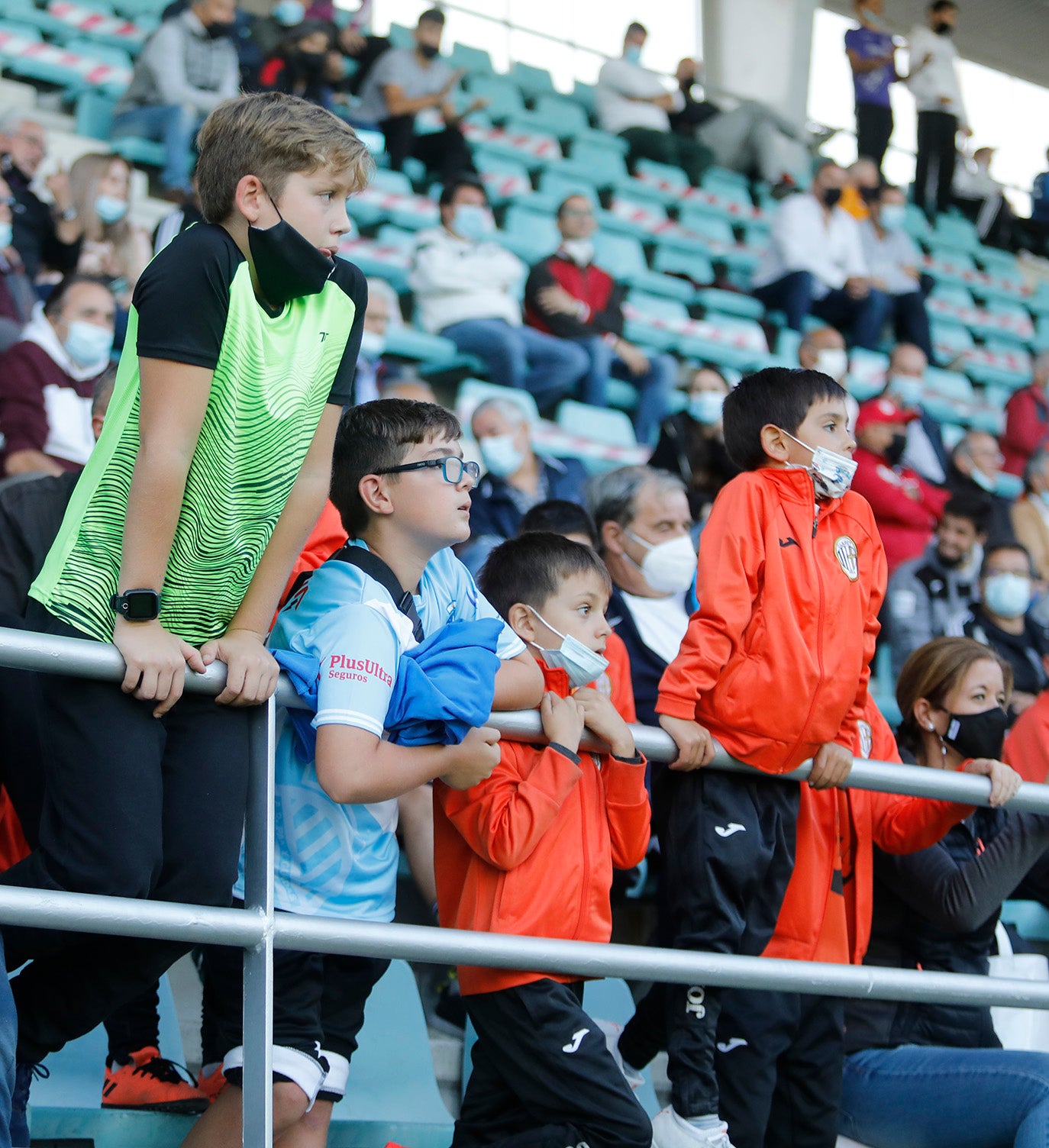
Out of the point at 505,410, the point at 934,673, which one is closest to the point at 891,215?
the point at 505,410

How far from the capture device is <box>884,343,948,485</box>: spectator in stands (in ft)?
25.7

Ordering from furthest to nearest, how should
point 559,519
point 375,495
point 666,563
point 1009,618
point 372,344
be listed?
point 372,344
point 1009,618
point 666,563
point 559,519
point 375,495

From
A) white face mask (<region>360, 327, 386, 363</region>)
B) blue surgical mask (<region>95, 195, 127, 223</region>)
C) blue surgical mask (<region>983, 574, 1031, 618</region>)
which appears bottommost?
blue surgical mask (<region>983, 574, 1031, 618</region>)

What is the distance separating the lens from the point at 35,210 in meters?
5.81

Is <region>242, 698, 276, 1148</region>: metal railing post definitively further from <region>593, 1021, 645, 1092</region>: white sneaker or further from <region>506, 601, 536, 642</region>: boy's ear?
<region>593, 1021, 645, 1092</region>: white sneaker

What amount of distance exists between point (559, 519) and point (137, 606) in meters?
2.02

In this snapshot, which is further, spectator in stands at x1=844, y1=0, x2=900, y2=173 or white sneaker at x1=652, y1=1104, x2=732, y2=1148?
spectator in stands at x1=844, y1=0, x2=900, y2=173

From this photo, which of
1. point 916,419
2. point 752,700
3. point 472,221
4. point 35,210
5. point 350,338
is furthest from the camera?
point 916,419

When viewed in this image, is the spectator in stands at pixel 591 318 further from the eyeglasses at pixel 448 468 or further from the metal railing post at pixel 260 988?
the metal railing post at pixel 260 988

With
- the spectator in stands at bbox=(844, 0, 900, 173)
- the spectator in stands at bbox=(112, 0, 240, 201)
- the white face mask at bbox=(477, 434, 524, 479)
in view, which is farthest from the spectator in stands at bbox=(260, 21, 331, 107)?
the spectator in stands at bbox=(844, 0, 900, 173)

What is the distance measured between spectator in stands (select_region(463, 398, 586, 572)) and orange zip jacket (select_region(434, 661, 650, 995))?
2.58 meters

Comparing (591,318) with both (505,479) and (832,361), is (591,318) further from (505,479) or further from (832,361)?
(505,479)

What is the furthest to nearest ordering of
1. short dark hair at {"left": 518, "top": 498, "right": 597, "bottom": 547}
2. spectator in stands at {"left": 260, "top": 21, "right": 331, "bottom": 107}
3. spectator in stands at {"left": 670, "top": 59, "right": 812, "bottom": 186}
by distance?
1. spectator in stands at {"left": 670, "top": 59, "right": 812, "bottom": 186}
2. spectator in stands at {"left": 260, "top": 21, "right": 331, "bottom": 107}
3. short dark hair at {"left": 518, "top": 498, "right": 597, "bottom": 547}

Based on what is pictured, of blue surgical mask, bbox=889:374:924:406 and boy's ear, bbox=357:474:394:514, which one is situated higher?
boy's ear, bbox=357:474:394:514
